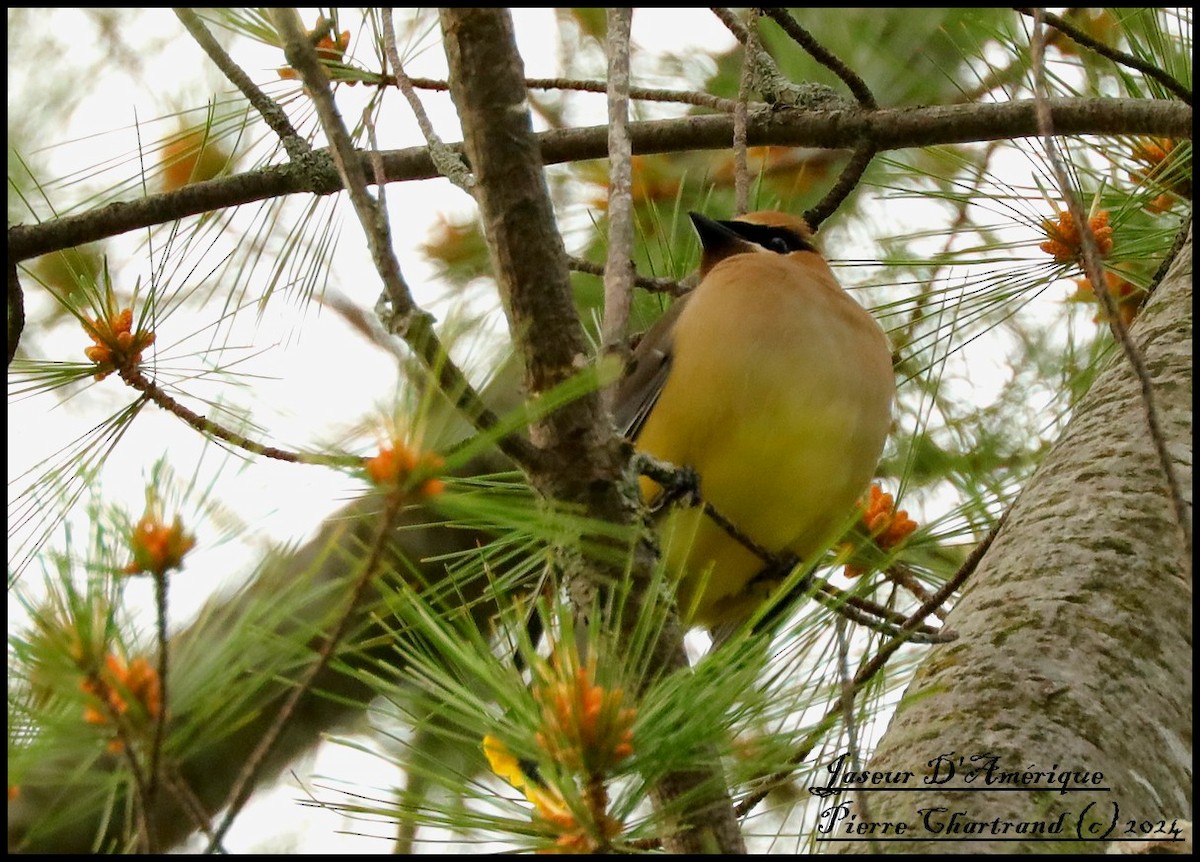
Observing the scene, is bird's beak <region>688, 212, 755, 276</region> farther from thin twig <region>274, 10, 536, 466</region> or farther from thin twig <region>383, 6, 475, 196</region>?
thin twig <region>274, 10, 536, 466</region>

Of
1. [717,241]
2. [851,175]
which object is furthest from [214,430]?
[717,241]

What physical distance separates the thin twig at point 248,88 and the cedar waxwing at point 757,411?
0.88 metres

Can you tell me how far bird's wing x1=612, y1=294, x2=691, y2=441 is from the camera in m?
3.05

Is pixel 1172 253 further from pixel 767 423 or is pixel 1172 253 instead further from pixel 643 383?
pixel 643 383

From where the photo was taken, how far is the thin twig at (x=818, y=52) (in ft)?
9.38

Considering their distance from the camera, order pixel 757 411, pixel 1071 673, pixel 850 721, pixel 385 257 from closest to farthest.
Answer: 1. pixel 385 257
2. pixel 850 721
3. pixel 1071 673
4. pixel 757 411

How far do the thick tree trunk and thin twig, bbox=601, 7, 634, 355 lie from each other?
689mm

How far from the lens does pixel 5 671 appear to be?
146 centimetres

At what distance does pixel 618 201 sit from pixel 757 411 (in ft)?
2.60

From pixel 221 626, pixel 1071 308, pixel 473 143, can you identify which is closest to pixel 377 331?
pixel 1071 308

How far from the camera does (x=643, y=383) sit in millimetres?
3113

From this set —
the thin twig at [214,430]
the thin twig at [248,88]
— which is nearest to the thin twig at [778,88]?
the thin twig at [248,88]

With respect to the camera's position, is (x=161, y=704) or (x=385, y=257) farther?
(x=385, y=257)

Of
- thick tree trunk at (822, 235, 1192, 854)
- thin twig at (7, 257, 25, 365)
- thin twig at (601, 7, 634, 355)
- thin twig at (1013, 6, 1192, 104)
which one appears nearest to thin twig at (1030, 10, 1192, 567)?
thick tree trunk at (822, 235, 1192, 854)
